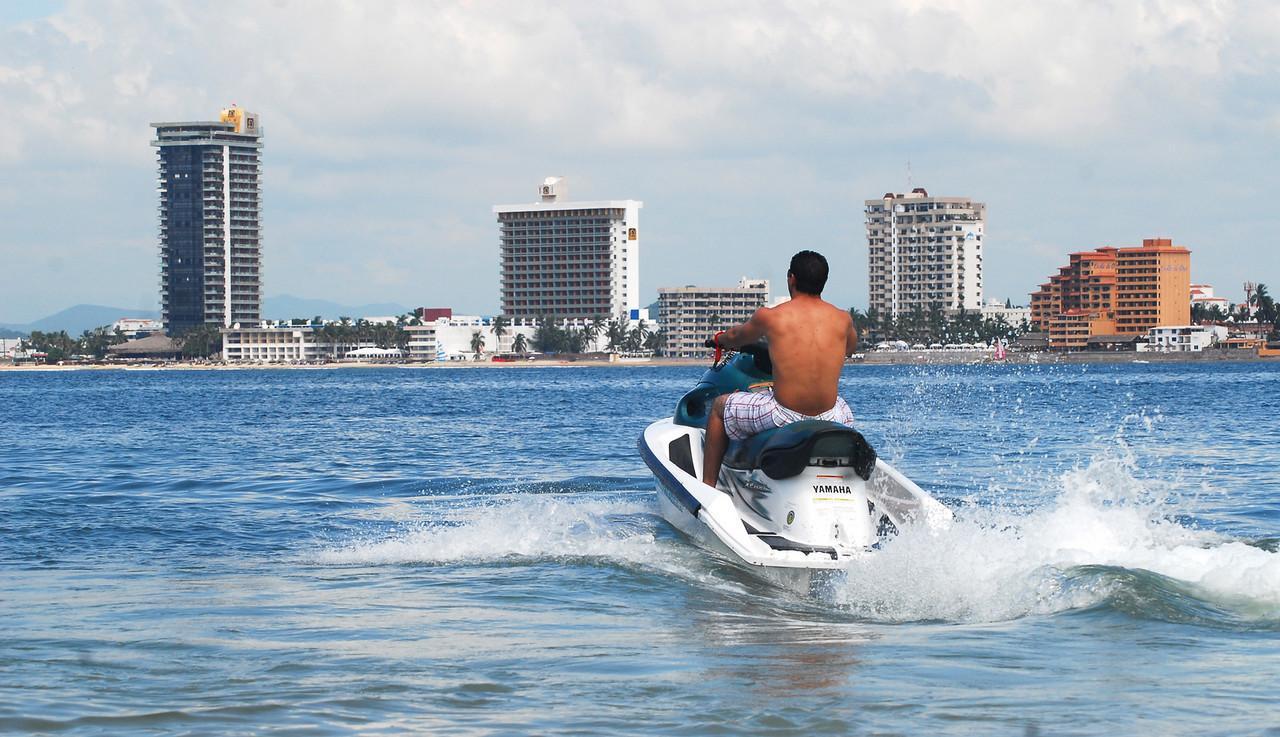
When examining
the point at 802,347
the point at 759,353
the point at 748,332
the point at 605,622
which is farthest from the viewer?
the point at 759,353

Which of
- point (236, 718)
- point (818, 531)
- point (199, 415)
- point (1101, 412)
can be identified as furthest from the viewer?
point (199, 415)

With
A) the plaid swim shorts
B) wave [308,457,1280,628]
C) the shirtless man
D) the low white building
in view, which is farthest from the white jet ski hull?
the low white building

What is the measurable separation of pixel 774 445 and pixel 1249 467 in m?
13.4

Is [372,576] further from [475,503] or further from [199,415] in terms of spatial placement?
[199,415]

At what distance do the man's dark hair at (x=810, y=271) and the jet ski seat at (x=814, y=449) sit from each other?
0.88m

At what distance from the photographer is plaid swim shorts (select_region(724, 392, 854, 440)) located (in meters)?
10.0

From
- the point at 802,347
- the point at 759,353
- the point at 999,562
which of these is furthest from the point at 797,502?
the point at 759,353

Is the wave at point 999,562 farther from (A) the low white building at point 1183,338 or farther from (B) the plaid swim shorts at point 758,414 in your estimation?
(A) the low white building at point 1183,338

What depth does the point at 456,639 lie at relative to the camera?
27.3 feet

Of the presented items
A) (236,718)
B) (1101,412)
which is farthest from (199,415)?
(236,718)

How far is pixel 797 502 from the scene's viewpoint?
9.60 metres

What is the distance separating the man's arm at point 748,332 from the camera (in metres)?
9.74

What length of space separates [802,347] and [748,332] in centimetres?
40

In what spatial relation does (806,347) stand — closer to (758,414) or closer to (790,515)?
(758,414)
